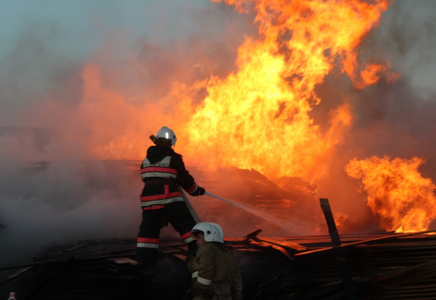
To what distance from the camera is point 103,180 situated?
9.16m

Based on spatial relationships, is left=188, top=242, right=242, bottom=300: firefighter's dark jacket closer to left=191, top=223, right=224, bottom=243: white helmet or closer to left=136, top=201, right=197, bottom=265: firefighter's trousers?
left=191, top=223, right=224, bottom=243: white helmet

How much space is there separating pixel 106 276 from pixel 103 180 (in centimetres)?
530

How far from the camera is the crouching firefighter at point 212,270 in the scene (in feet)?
9.89

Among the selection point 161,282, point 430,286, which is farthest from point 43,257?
point 430,286

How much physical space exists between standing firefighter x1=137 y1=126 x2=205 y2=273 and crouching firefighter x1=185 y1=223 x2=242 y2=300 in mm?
898

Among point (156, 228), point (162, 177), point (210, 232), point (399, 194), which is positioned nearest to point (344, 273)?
point (210, 232)

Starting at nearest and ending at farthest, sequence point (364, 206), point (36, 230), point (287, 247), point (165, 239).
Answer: point (287, 247)
point (165, 239)
point (36, 230)
point (364, 206)

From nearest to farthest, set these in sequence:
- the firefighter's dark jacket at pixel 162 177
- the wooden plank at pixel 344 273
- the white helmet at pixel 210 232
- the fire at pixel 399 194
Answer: the white helmet at pixel 210 232 → the wooden plank at pixel 344 273 → the firefighter's dark jacket at pixel 162 177 → the fire at pixel 399 194

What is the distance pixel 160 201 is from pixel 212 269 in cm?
142

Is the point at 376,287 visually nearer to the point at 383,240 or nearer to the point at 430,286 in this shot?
the point at 430,286

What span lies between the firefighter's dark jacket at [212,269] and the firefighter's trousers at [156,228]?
0.89 meters

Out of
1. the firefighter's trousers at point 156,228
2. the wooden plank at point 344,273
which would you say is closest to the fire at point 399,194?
the wooden plank at point 344,273

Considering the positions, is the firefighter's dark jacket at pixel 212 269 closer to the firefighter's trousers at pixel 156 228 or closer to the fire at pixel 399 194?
the firefighter's trousers at pixel 156 228

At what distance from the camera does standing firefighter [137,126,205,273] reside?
415cm
